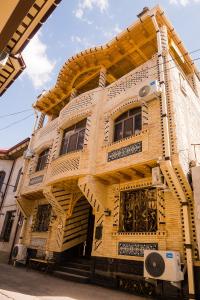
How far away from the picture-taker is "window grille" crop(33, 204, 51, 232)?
510 inches

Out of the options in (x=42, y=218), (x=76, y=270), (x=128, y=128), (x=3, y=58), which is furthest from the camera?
(x=42, y=218)

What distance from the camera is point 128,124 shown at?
389 inches

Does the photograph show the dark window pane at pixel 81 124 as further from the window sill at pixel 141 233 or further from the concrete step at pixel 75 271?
the concrete step at pixel 75 271

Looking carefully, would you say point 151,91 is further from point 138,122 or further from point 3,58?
point 3,58

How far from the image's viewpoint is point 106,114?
10750 mm

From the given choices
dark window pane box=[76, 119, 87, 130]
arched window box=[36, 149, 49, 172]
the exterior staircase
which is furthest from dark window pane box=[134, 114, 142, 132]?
arched window box=[36, 149, 49, 172]

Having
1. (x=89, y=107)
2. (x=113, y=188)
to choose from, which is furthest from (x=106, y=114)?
(x=113, y=188)

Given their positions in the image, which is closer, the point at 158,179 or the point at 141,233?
the point at 158,179

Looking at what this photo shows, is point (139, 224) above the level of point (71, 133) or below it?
below

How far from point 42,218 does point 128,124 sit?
759cm

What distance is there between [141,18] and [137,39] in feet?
3.24

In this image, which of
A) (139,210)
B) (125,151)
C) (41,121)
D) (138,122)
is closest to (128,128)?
(138,122)

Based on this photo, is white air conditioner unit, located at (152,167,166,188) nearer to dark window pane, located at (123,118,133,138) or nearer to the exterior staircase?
dark window pane, located at (123,118,133,138)

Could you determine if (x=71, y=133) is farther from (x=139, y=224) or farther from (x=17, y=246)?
(x=17, y=246)
